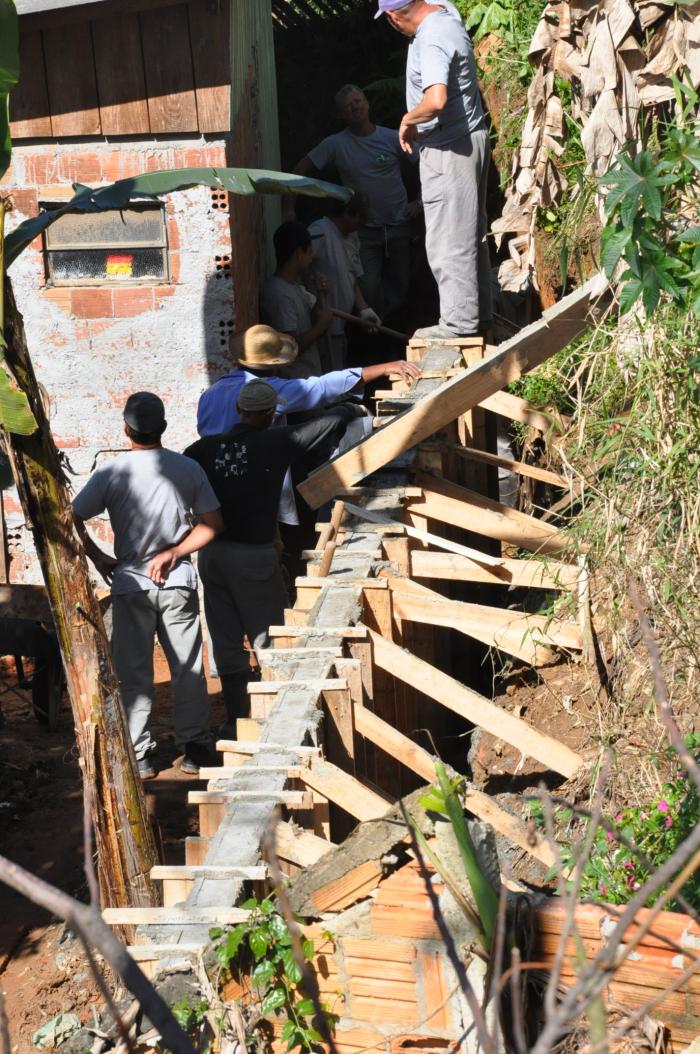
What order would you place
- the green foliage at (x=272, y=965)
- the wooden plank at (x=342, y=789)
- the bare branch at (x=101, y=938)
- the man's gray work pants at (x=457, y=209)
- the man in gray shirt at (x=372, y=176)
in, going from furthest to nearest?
1. the man in gray shirt at (x=372, y=176)
2. the man's gray work pants at (x=457, y=209)
3. the wooden plank at (x=342, y=789)
4. the green foliage at (x=272, y=965)
5. the bare branch at (x=101, y=938)

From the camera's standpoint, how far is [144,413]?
6562 millimetres

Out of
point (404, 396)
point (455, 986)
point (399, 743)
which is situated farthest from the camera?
point (404, 396)

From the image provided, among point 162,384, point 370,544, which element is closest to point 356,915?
point 370,544

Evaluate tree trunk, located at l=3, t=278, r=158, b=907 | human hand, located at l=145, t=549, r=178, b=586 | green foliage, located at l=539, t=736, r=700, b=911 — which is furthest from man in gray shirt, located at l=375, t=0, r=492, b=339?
green foliage, located at l=539, t=736, r=700, b=911

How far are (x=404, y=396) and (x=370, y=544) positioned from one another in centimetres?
143

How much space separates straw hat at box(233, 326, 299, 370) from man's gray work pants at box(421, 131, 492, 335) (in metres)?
1.11

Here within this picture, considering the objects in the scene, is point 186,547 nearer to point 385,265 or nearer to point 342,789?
point 342,789

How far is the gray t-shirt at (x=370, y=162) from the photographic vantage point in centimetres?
1004

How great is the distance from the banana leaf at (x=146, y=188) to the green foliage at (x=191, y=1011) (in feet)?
10.0

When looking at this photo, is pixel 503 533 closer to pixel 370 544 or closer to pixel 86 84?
pixel 370 544

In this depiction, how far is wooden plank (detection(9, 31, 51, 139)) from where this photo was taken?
8.80 metres

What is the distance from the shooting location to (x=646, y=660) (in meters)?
5.01

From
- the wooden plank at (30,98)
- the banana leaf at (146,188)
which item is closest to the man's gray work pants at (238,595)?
the banana leaf at (146,188)

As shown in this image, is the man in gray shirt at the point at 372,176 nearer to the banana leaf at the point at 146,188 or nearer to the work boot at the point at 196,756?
the banana leaf at the point at 146,188
